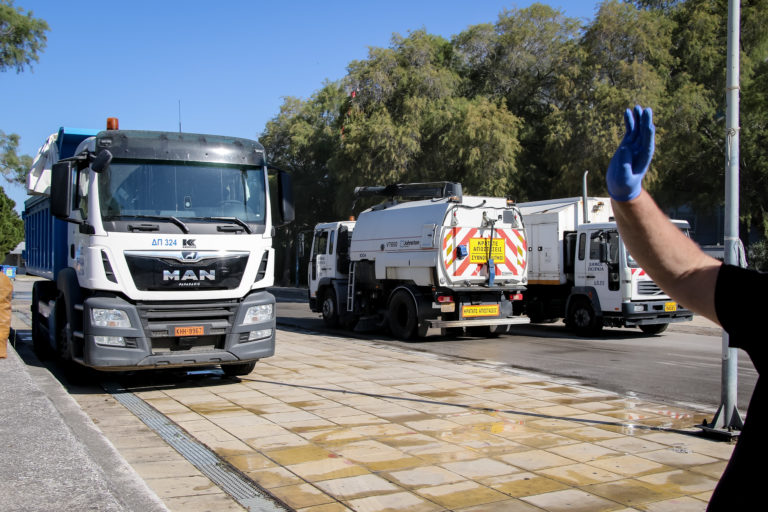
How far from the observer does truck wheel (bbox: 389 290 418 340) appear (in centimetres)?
1476

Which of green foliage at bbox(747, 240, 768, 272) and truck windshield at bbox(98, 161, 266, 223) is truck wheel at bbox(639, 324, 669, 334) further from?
green foliage at bbox(747, 240, 768, 272)

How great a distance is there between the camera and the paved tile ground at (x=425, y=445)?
4980mm

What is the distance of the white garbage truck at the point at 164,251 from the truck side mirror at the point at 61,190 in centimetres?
1

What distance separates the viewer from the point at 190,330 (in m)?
8.47

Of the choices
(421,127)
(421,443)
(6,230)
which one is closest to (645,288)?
(421,443)

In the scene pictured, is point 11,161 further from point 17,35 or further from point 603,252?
point 603,252

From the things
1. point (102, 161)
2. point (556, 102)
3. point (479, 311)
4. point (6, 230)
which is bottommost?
point (479, 311)

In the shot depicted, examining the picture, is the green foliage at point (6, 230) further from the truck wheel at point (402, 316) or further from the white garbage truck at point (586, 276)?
the white garbage truck at point (586, 276)

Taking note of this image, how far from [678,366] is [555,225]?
5928 millimetres

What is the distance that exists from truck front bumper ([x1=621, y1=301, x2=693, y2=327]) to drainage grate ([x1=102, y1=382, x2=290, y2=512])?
10.3 m

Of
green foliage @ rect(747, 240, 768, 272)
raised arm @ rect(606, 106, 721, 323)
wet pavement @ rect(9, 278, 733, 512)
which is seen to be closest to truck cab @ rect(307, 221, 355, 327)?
wet pavement @ rect(9, 278, 733, 512)

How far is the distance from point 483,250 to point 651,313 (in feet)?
12.9

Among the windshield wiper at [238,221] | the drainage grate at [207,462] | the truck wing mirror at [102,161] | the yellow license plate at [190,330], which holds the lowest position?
the drainage grate at [207,462]

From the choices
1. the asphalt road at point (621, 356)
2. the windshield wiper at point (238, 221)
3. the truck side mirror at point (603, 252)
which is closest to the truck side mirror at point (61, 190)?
the windshield wiper at point (238, 221)
